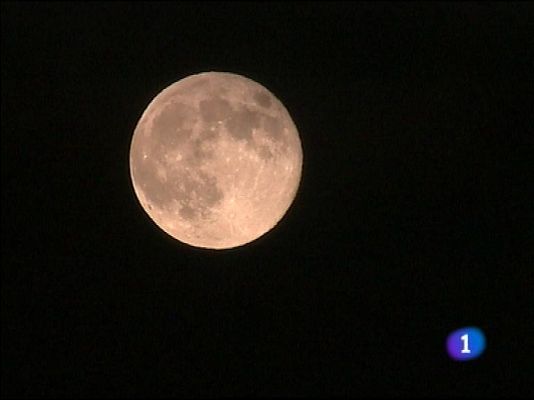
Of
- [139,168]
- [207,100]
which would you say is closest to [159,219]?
[139,168]

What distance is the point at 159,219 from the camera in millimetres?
8953

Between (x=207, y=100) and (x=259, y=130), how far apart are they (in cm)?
45

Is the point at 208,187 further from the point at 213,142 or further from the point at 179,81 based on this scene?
the point at 179,81

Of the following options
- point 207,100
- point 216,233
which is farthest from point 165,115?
point 216,233

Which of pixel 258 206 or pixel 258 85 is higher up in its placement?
pixel 258 85

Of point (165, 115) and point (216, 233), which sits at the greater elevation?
point (165, 115)

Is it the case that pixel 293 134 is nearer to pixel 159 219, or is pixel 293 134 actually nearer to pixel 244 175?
pixel 244 175

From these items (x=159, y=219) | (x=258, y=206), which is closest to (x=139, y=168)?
(x=159, y=219)

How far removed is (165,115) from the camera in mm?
8672

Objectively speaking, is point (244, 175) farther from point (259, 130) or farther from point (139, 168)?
point (139, 168)

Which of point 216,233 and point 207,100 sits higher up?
point 207,100

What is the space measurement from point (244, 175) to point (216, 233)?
575 mm

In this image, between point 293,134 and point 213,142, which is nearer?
point 213,142

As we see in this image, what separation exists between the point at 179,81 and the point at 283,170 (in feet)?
3.56
